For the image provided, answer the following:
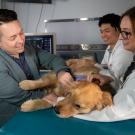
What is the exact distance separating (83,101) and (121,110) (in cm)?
18

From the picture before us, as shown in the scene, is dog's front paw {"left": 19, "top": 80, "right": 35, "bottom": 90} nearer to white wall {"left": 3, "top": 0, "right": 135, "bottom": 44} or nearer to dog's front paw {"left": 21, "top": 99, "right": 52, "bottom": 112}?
dog's front paw {"left": 21, "top": 99, "right": 52, "bottom": 112}

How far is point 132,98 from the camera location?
50.1 inches

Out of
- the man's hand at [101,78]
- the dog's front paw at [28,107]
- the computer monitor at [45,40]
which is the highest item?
the computer monitor at [45,40]

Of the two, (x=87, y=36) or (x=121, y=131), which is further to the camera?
(x=87, y=36)

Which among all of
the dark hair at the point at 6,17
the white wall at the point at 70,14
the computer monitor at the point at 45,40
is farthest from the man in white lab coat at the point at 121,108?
the white wall at the point at 70,14

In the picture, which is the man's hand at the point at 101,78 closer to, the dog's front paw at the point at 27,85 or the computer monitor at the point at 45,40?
the dog's front paw at the point at 27,85

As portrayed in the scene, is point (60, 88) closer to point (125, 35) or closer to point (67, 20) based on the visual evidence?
point (125, 35)

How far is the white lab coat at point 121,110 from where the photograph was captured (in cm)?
127

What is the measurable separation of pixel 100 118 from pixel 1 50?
72 cm

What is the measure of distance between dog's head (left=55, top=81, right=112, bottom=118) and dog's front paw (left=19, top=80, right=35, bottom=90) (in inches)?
13.4

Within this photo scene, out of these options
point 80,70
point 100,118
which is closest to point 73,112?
point 100,118

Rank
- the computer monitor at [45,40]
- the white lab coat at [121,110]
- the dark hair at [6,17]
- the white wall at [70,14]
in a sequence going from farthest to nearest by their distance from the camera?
the white wall at [70,14], the computer monitor at [45,40], the dark hair at [6,17], the white lab coat at [121,110]

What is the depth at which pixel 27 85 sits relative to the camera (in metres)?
1.64

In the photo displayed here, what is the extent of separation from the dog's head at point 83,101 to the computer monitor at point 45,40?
3.86 ft
